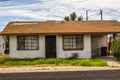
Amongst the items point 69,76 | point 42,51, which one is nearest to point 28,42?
point 42,51

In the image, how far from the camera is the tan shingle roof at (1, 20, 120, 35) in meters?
36.5

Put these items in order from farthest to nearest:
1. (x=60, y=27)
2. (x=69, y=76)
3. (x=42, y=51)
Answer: (x=60, y=27)
(x=42, y=51)
(x=69, y=76)

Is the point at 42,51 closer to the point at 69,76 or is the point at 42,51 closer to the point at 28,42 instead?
the point at 28,42

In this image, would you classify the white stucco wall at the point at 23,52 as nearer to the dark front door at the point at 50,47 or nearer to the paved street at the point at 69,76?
the dark front door at the point at 50,47

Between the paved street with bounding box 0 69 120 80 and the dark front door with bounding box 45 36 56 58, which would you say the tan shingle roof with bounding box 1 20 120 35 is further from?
the paved street with bounding box 0 69 120 80

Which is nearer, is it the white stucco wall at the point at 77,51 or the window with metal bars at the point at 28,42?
the white stucco wall at the point at 77,51

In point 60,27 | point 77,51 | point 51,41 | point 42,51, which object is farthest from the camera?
point 60,27

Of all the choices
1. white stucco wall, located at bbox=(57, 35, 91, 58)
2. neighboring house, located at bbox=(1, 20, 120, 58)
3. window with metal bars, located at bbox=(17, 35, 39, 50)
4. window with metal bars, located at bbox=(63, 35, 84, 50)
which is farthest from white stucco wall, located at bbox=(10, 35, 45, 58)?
window with metal bars, located at bbox=(63, 35, 84, 50)

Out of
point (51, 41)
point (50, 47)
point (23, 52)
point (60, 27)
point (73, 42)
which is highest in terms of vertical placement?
point (60, 27)

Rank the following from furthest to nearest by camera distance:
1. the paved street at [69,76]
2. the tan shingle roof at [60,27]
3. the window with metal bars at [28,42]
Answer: the window with metal bars at [28,42] → the tan shingle roof at [60,27] → the paved street at [69,76]

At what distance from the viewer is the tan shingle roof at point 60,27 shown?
3647 centimetres

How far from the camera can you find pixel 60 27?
38.1 meters

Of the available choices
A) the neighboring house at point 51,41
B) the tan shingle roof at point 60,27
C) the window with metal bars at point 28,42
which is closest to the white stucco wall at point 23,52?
the neighboring house at point 51,41

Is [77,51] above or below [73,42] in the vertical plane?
below
